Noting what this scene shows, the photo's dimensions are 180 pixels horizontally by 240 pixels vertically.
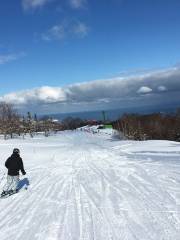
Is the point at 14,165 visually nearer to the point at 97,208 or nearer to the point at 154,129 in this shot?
the point at 97,208

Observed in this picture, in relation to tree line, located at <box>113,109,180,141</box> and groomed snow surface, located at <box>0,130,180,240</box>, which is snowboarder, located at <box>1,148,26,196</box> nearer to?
groomed snow surface, located at <box>0,130,180,240</box>

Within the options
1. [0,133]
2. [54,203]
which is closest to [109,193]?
[54,203]

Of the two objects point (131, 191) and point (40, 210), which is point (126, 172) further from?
point (40, 210)

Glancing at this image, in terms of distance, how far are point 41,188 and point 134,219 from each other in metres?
7.13

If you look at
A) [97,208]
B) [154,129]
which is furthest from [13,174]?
[154,129]

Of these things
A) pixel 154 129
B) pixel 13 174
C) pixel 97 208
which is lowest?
pixel 97 208

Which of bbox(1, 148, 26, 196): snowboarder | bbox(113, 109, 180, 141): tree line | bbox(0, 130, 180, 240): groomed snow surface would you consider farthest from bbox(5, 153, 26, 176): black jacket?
bbox(113, 109, 180, 141): tree line

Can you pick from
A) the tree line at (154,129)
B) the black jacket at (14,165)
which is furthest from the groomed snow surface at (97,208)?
the tree line at (154,129)

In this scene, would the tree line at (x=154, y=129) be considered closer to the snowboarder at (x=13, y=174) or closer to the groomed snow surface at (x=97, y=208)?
the groomed snow surface at (x=97, y=208)

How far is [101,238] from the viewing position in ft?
27.6

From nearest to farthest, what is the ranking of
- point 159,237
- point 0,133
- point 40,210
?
point 159,237 → point 40,210 → point 0,133

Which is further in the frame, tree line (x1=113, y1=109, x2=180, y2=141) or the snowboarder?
tree line (x1=113, y1=109, x2=180, y2=141)

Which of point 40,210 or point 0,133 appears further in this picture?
point 0,133

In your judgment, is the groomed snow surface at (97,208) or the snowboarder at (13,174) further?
the snowboarder at (13,174)
